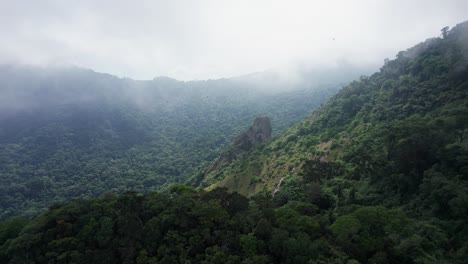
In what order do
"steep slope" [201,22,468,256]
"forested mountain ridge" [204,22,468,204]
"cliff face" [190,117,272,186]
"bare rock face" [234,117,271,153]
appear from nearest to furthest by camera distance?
1. "steep slope" [201,22,468,256]
2. "forested mountain ridge" [204,22,468,204]
3. "cliff face" [190,117,272,186]
4. "bare rock face" [234,117,271,153]

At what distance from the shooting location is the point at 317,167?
188 ft

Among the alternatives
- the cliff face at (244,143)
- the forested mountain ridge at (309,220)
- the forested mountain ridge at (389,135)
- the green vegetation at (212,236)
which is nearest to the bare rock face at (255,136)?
the cliff face at (244,143)

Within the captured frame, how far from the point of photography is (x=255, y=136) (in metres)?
110

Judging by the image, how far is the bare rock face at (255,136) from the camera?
10794cm

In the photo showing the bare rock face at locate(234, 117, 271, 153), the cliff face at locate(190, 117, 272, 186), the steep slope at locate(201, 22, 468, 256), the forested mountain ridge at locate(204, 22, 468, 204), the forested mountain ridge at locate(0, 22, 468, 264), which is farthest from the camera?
the bare rock face at locate(234, 117, 271, 153)

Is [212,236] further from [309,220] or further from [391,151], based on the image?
[391,151]

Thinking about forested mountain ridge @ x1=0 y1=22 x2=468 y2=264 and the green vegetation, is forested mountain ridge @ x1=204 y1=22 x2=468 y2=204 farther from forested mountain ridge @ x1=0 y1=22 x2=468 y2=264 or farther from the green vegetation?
the green vegetation

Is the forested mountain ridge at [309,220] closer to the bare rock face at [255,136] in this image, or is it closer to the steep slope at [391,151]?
the steep slope at [391,151]

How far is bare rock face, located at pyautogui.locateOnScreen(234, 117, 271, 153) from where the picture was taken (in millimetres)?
107938

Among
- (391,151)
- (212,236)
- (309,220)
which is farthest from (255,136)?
(212,236)

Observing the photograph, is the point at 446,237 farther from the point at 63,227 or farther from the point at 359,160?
the point at 63,227

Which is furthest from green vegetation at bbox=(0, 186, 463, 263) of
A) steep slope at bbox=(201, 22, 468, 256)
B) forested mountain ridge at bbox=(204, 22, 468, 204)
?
forested mountain ridge at bbox=(204, 22, 468, 204)

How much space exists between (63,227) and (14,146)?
630 ft

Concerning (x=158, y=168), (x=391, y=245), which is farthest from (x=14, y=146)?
(x=391, y=245)
